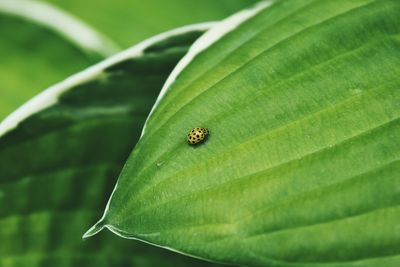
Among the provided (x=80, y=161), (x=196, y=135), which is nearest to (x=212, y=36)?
(x=196, y=135)

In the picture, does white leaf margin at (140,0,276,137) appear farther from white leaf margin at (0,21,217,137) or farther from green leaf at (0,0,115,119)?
green leaf at (0,0,115,119)

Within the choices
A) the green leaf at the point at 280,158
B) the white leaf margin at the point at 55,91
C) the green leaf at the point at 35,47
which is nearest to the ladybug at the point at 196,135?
the green leaf at the point at 280,158

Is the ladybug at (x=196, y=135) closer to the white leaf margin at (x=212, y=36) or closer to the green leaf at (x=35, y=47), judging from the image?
the white leaf margin at (x=212, y=36)

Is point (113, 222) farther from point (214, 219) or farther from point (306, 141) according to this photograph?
point (306, 141)

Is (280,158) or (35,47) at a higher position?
(35,47)

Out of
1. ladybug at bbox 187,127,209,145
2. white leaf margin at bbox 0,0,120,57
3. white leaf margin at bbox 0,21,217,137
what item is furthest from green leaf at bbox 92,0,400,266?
white leaf margin at bbox 0,0,120,57

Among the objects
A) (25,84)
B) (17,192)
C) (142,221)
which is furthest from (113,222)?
(25,84)

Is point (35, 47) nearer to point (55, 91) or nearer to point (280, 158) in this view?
point (55, 91)
